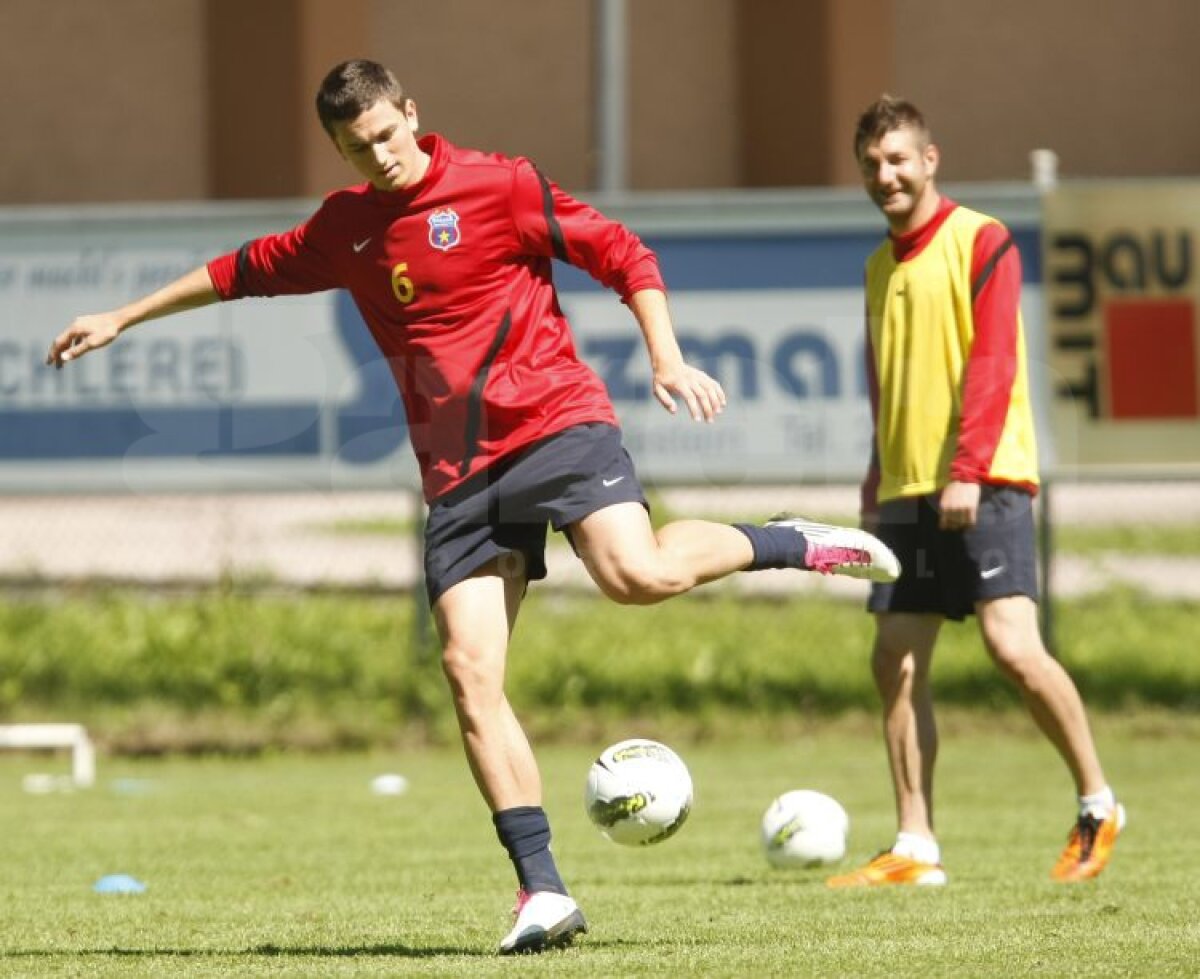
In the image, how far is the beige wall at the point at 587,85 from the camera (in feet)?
78.2

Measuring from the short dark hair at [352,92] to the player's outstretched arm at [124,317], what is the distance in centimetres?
69

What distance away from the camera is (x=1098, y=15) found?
24.4 meters

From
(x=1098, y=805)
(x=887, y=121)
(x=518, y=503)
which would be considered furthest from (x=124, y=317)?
(x=1098, y=805)

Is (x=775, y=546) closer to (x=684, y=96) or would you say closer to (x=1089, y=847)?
(x=1089, y=847)

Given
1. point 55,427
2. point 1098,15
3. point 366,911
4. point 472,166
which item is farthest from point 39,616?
point 1098,15

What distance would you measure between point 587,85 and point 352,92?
1797cm

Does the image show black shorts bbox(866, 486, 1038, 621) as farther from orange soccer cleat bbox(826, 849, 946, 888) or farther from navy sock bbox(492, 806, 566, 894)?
navy sock bbox(492, 806, 566, 894)

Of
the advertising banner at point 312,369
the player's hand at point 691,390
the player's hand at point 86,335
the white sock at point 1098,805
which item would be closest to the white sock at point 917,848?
the white sock at point 1098,805

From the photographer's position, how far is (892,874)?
Result: 308 inches

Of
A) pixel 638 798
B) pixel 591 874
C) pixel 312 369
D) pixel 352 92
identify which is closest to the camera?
pixel 352 92

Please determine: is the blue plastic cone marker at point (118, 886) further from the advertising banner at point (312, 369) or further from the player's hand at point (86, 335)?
the advertising banner at point (312, 369)

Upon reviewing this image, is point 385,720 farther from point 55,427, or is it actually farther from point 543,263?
point 543,263

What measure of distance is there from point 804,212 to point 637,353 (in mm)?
1223

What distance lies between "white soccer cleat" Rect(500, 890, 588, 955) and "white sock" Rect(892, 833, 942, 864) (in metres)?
1.88
